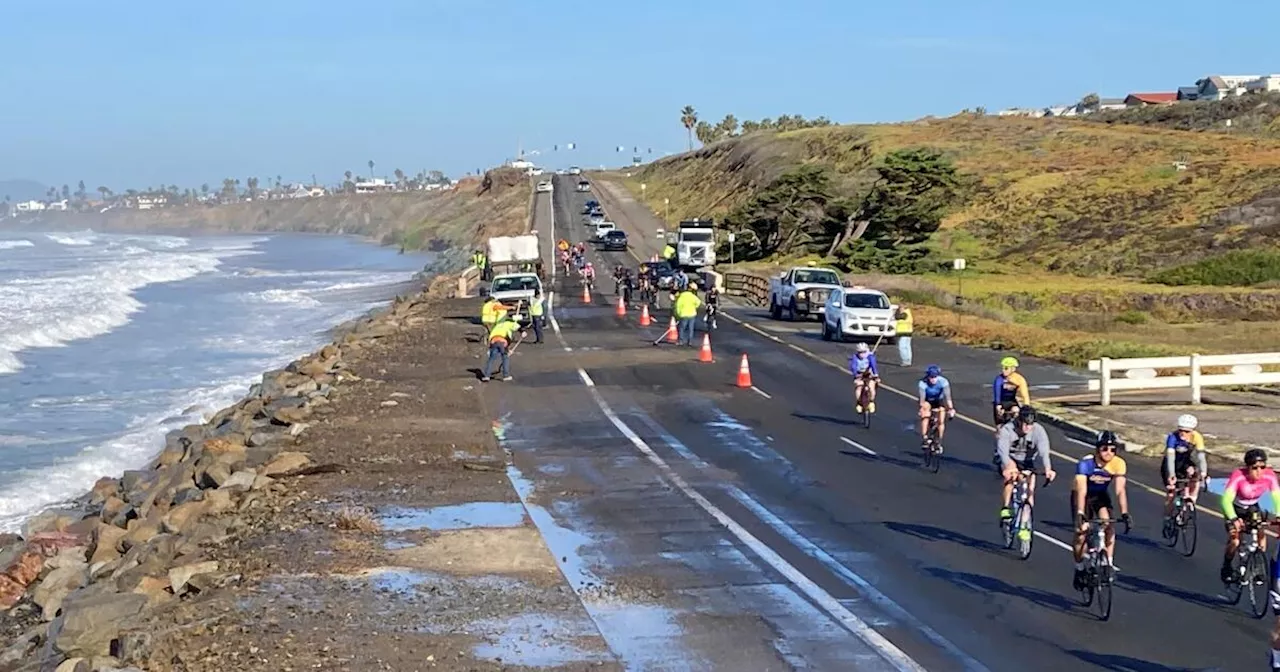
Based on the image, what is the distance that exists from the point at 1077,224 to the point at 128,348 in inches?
1798

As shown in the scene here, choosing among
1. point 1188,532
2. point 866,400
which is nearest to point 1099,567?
point 1188,532

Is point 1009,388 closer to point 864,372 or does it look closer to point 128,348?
point 864,372

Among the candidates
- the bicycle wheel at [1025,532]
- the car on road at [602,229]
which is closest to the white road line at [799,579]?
A: the bicycle wheel at [1025,532]

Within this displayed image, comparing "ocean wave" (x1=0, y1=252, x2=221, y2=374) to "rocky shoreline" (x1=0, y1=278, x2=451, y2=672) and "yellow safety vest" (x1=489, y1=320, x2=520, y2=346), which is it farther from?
"rocky shoreline" (x1=0, y1=278, x2=451, y2=672)

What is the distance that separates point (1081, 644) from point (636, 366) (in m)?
23.5

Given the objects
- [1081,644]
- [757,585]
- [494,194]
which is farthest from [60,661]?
[494,194]

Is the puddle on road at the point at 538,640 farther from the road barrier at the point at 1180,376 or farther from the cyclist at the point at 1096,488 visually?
the road barrier at the point at 1180,376

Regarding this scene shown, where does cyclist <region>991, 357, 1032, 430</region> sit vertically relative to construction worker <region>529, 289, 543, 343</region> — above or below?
above

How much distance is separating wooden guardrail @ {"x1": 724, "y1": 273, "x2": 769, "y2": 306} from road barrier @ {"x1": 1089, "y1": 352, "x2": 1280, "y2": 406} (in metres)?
30.4

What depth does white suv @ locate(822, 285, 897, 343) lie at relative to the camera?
131 feet

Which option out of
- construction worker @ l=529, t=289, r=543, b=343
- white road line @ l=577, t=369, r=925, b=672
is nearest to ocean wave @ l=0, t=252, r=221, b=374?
construction worker @ l=529, t=289, r=543, b=343

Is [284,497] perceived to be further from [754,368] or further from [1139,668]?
[754,368]

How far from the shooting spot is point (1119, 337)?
141ft

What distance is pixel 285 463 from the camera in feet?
68.0
